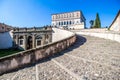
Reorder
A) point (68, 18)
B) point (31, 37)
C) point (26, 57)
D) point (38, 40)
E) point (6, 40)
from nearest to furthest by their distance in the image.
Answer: point (26, 57) → point (38, 40) → point (31, 37) → point (6, 40) → point (68, 18)

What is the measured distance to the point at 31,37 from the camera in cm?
2917

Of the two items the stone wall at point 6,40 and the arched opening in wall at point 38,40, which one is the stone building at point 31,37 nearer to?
the arched opening in wall at point 38,40

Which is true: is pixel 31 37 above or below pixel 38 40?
above

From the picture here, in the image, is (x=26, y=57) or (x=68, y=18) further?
(x=68, y=18)

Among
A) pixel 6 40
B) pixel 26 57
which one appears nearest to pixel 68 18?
pixel 6 40

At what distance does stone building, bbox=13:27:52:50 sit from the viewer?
2781 centimetres

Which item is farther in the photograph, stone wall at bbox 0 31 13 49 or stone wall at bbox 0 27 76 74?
stone wall at bbox 0 31 13 49

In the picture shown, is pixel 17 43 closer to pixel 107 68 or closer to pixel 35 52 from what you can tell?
pixel 35 52

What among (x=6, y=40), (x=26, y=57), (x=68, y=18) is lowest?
(x=6, y=40)

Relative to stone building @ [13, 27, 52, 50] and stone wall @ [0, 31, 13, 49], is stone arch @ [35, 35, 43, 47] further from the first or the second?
stone wall @ [0, 31, 13, 49]

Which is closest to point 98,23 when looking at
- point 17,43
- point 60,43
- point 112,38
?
point 17,43

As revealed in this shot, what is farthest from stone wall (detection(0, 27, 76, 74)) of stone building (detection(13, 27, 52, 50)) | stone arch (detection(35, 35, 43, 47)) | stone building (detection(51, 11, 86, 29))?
stone building (detection(51, 11, 86, 29))

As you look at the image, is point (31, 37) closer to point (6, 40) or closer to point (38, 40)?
point (38, 40)

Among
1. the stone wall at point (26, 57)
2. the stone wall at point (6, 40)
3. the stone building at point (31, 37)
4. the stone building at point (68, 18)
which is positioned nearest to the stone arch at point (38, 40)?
the stone building at point (31, 37)
